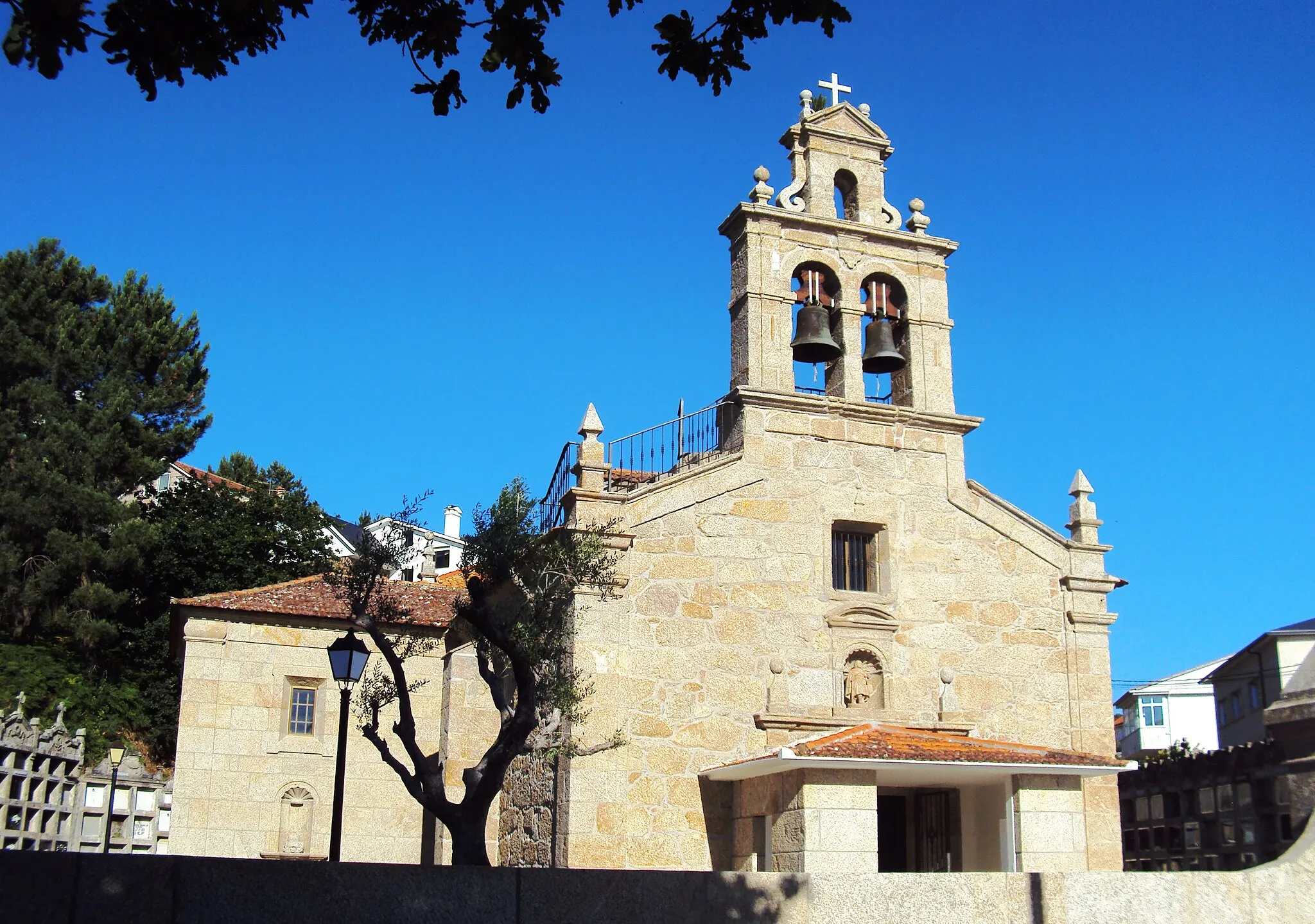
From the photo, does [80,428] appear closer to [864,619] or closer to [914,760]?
[864,619]

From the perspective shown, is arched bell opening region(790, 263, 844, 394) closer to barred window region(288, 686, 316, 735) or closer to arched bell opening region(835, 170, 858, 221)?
arched bell opening region(835, 170, 858, 221)

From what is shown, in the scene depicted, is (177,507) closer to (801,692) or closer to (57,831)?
(57,831)

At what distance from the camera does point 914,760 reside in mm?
13594

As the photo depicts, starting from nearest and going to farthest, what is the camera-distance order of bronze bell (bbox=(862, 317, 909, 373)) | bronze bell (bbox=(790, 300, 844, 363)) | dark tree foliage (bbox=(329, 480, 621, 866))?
1. dark tree foliage (bbox=(329, 480, 621, 866))
2. bronze bell (bbox=(790, 300, 844, 363))
3. bronze bell (bbox=(862, 317, 909, 373))

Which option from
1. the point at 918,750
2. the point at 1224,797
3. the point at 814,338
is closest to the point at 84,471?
the point at 814,338

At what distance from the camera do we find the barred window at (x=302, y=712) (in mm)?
21141

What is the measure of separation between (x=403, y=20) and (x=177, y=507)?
33.6 meters

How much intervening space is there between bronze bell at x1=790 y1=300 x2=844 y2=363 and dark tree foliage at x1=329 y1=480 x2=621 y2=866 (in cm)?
422

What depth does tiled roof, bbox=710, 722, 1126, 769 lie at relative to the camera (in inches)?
538

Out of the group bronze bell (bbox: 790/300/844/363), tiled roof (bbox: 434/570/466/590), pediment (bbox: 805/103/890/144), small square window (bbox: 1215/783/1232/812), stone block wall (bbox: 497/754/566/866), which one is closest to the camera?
stone block wall (bbox: 497/754/566/866)

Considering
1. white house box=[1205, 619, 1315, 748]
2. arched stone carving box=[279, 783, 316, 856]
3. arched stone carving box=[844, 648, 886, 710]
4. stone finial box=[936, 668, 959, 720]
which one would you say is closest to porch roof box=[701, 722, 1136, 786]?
arched stone carving box=[844, 648, 886, 710]

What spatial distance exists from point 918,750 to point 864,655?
96.6 inches

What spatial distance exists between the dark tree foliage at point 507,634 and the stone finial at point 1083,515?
7.13m

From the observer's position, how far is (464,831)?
11.5m
